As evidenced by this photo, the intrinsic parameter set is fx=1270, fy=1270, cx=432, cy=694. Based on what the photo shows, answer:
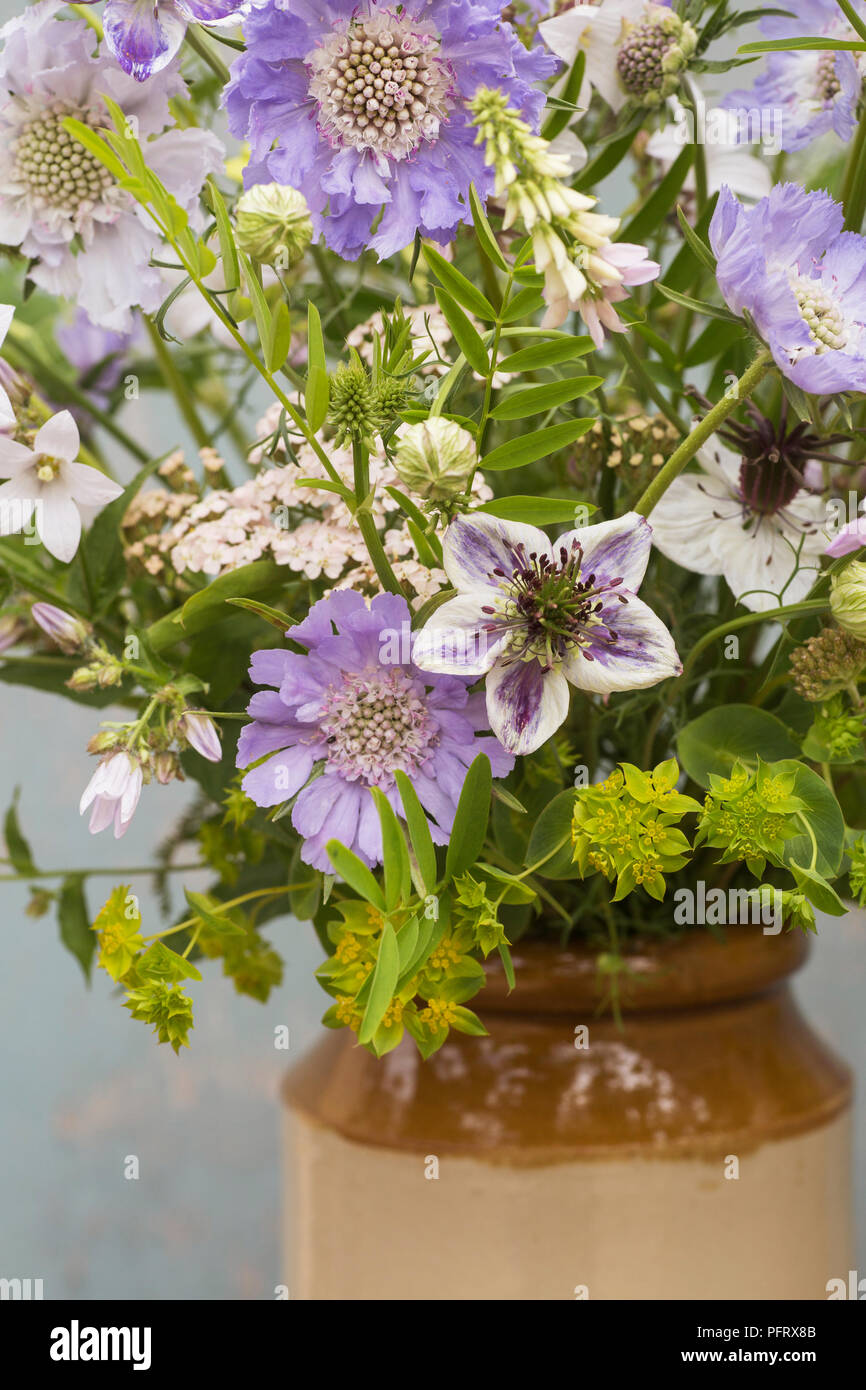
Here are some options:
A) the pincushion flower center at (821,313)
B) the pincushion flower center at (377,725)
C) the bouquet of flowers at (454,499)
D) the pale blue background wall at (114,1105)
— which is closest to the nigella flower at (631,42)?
the bouquet of flowers at (454,499)

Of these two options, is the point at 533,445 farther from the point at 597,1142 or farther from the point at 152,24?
the point at 597,1142

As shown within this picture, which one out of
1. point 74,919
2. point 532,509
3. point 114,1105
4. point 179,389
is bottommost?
point 114,1105

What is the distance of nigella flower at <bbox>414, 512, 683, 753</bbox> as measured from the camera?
331 mm

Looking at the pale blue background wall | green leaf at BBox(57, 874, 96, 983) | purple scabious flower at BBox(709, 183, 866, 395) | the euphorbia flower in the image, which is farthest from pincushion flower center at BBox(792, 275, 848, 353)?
the pale blue background wall

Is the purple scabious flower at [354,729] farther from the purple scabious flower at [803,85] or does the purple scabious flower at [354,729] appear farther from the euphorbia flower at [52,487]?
the purple scabious flower at [803,85]

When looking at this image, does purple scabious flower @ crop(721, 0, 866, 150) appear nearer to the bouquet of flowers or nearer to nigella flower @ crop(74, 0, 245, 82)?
the bouquet of flowers

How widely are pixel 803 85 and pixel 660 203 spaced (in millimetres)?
69

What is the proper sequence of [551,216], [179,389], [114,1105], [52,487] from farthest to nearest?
[114,1105] → [179,389] → [52,487] → [551,216]

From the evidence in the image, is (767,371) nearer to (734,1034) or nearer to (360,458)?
(360,458)

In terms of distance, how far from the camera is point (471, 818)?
34 centimetres

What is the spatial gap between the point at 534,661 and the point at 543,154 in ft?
0.41

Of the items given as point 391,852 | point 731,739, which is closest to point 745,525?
point 731,739

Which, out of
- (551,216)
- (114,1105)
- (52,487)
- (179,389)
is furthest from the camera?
(114,1105)

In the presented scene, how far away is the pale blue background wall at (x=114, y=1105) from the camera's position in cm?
87
